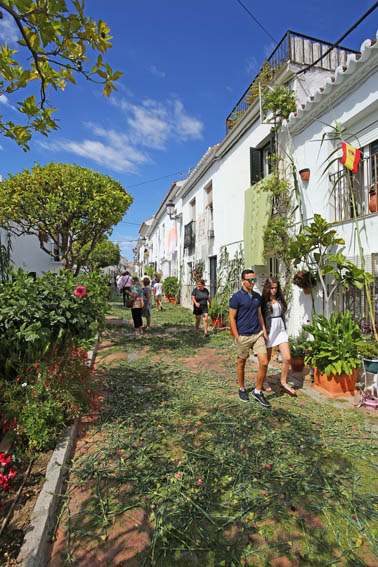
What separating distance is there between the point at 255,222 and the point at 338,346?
14.2 ft

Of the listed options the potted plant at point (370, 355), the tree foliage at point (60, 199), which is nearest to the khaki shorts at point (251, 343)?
the potted plant at point (370, 355)

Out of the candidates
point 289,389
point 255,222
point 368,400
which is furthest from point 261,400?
point 255,222

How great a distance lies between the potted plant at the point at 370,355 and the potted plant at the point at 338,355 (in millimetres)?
72

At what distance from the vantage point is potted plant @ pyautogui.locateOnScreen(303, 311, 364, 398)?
14.3ft

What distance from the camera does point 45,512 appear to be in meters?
2.22

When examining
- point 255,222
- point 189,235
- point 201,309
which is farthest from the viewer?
point 189,235

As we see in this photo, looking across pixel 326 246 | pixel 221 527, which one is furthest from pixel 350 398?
pixel 221 527

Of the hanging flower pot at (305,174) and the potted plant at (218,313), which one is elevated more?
the hanging flower pot at (305,174)

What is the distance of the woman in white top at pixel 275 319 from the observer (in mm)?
4543

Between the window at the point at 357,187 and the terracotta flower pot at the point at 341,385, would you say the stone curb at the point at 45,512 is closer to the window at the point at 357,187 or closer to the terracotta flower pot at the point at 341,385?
the terracotta flower pot at the point at 341,385

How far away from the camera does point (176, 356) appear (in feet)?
22.2

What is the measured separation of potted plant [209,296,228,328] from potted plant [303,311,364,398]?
5.43 meters

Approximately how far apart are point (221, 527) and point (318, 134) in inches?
257

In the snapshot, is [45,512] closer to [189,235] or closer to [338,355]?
[338,355]
